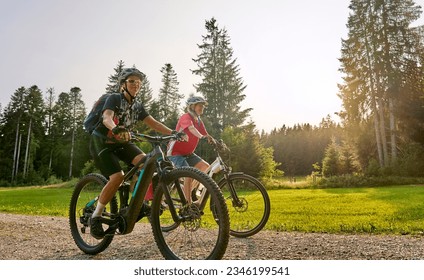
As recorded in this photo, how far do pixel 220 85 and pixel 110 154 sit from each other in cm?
1800

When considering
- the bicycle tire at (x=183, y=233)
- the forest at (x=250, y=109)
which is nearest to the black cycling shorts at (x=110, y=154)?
the bicycle tire at (x=183, y=233)

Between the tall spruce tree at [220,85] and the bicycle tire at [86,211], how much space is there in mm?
12727

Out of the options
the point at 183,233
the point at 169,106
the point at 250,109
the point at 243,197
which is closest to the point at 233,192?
the point at 243,197

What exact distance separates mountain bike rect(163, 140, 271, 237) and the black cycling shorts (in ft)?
4.67

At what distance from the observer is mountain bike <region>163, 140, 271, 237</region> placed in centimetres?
520

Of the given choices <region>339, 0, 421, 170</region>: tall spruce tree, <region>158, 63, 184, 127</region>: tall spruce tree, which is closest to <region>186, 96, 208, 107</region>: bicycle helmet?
<region>339, 0, 421, 170</region>: tall spruce tree

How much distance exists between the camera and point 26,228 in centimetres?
647

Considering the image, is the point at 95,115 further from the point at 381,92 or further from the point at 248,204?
the point at 381,92

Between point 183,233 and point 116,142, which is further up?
point 116,142

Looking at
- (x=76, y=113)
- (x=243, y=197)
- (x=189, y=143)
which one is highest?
(x=76, y=113)

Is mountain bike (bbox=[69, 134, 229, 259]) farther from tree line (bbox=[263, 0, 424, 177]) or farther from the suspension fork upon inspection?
tree line (bbox=[263, 0, 424, 177])

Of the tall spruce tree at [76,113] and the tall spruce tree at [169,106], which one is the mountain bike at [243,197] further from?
the tall spruce tree at [169,106]

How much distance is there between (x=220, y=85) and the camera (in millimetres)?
21594
